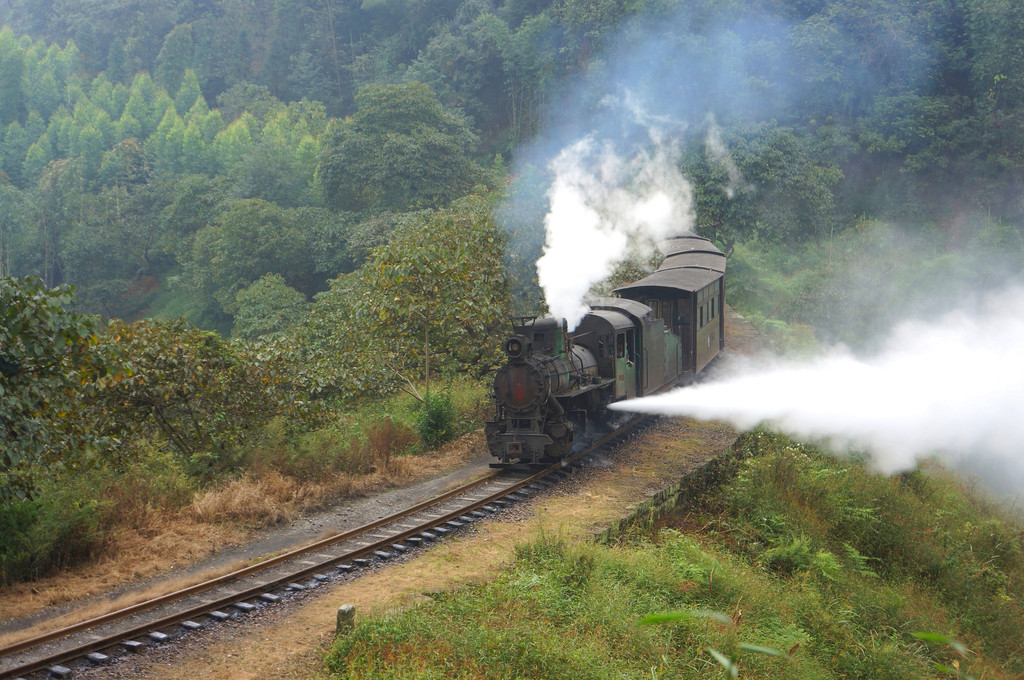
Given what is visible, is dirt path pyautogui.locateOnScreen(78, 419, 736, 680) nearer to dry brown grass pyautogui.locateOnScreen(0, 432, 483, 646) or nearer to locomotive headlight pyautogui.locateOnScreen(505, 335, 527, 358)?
dry brown grass pyautogui.locateOnScreen(0, 432, 483, 646)

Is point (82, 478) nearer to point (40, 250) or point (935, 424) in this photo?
point (935, 424)

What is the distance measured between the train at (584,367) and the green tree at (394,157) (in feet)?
63.7

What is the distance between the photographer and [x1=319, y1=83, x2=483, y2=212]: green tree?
34.9 metres

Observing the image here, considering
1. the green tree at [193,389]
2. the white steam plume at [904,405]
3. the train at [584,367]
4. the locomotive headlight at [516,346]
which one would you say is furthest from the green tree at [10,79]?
the locomotive headlight at [516,346]

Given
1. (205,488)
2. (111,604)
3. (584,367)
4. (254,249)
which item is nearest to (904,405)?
(584,367)

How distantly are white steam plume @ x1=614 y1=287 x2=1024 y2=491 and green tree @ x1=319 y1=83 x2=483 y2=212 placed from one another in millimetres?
19249

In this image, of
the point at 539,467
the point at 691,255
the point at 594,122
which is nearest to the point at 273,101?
the point at 594,122

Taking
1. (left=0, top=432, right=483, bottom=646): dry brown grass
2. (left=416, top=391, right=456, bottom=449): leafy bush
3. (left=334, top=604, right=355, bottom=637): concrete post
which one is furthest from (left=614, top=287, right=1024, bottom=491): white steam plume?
(left=334, top=604, right=355, bottom=637): concrete post

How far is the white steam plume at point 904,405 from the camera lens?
672 inches

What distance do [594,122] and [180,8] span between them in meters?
50.9

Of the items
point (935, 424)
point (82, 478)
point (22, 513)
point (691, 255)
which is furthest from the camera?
point (691, 255)

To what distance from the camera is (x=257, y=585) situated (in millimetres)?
8469

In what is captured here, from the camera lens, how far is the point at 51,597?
828 centimetres

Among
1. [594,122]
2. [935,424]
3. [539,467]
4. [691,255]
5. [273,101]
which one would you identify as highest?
[273,101]
